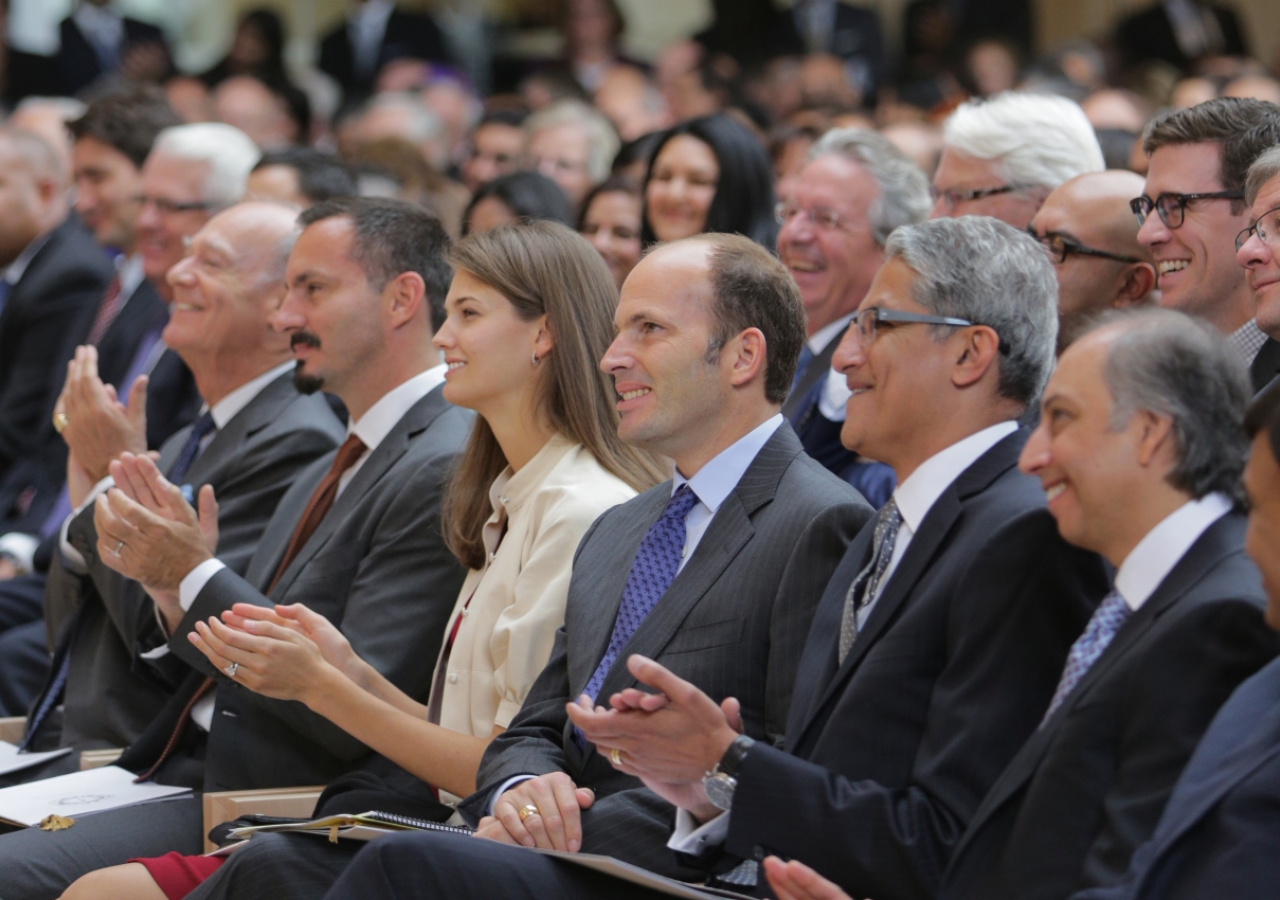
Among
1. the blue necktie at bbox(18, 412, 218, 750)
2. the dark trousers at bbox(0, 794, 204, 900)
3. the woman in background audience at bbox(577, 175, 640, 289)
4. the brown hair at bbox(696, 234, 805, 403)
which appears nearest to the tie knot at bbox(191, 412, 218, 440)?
the blue necktie at bbox(18, 412, 218, 750)

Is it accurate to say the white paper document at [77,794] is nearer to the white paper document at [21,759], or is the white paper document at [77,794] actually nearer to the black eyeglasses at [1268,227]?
the white paper document at [21,759]

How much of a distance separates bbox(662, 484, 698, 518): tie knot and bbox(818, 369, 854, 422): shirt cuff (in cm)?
84

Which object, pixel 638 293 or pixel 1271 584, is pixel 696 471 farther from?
pixel 1271 584

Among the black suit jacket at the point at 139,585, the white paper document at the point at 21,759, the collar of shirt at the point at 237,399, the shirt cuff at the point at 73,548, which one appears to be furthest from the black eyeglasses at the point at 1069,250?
the white paper document at the point at 21,759

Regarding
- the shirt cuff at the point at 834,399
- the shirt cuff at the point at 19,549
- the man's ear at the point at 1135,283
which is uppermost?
the man's ear at the point at 1135,283

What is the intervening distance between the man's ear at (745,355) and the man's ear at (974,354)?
1.71 feet

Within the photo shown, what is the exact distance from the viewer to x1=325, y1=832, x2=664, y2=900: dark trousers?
230cm

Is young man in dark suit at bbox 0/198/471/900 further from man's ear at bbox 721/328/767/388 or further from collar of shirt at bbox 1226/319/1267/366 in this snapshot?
collar of shirt at bbox 1226/319/1267/366

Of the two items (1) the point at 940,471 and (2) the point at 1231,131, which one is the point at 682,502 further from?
(2) the point at 1231,131

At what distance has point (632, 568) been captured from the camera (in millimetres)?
2779

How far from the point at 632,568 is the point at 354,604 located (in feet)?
2.36

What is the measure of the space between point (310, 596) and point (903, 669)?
1.54 metres

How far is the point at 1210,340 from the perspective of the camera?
197 centimetres

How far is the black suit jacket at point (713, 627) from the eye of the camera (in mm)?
2508
